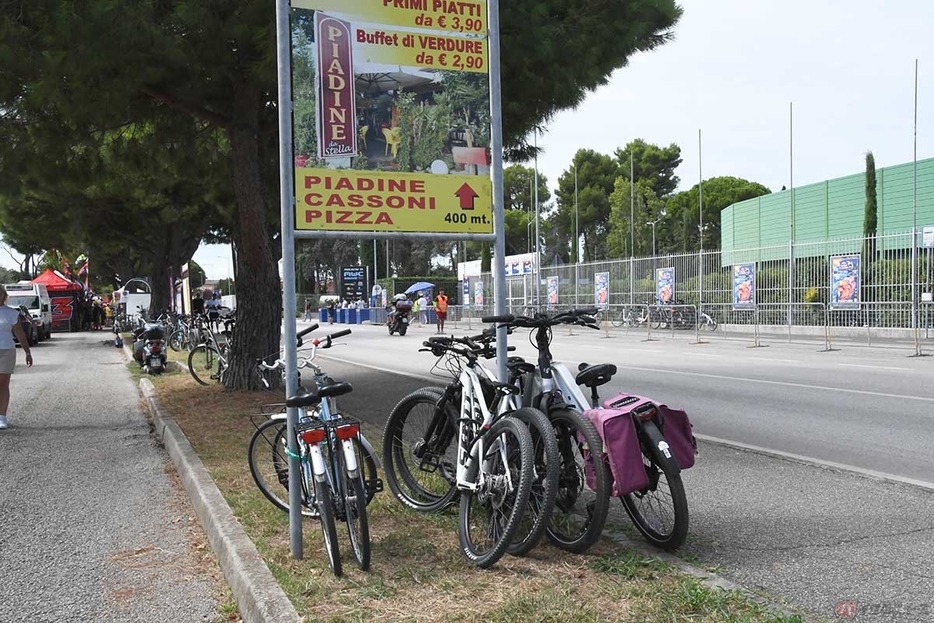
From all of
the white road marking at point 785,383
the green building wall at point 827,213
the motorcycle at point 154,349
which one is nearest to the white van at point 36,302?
the motorcycle at point 154,349

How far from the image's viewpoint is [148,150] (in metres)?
13.3

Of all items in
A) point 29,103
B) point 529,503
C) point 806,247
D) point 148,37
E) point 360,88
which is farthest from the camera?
point 806,247

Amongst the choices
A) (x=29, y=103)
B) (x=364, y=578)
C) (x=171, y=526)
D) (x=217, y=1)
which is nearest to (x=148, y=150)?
(x=29, y=103)

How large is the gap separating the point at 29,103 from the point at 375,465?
8138 mm

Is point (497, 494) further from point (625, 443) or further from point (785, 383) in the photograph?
point (785, 383)

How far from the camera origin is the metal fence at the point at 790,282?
22797 mm

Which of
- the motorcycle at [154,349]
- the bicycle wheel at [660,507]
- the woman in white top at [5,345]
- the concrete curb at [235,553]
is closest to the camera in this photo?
the concrete curb at [235,553]

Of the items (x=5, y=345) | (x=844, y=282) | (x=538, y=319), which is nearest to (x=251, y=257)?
(x=5, y=345)

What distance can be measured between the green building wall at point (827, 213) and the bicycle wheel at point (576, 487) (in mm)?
22132

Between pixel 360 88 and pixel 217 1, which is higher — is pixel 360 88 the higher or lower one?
the lower one

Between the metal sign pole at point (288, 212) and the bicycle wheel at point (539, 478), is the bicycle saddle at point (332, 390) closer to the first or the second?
the metal sign pole at point (288, 212)

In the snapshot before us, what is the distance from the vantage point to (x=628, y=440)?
4.01m

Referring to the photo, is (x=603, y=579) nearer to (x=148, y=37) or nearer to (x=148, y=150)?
(x=148, y=37)

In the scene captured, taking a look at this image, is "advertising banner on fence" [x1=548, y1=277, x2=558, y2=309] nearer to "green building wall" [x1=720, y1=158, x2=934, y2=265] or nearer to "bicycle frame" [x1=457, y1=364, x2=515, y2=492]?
"green building wall" [x1=720, y1=158, x2=934, y2=265]
